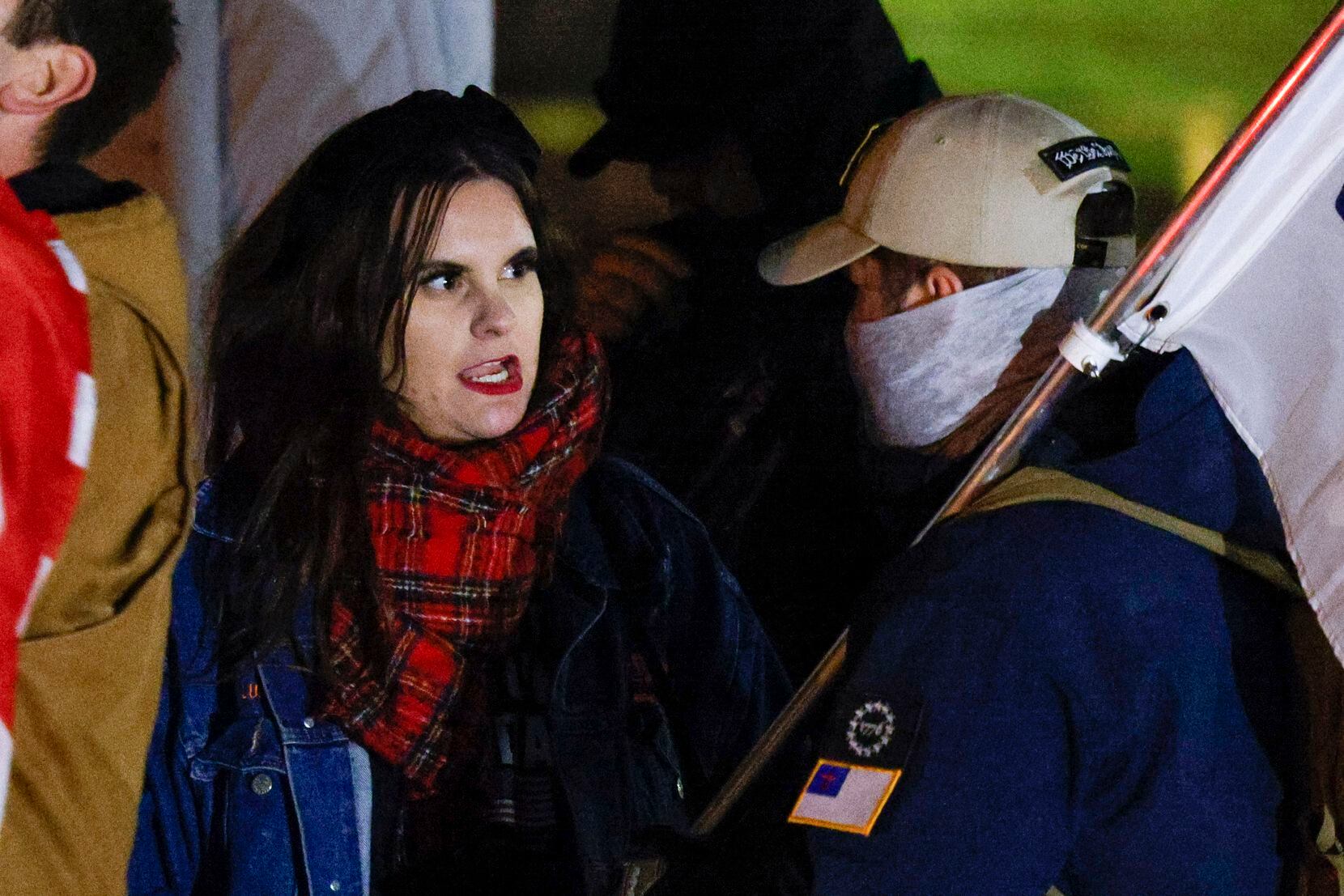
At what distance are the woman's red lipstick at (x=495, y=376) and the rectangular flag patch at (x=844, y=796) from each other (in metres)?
0.67

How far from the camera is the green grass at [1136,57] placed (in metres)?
2.26

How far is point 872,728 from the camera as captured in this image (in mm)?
1645

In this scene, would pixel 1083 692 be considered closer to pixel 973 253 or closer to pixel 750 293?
pixel 973 253

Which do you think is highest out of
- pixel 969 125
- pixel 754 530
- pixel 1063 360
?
pixel 969 125

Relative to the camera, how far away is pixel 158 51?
1.93 meters

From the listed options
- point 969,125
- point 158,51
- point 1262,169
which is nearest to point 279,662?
point 158,51

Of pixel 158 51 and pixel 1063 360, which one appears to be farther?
pixel 158 51

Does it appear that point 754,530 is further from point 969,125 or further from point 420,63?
point 420,63

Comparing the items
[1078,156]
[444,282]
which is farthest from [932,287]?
[444,282]

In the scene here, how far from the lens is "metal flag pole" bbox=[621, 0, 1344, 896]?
62.0 inches

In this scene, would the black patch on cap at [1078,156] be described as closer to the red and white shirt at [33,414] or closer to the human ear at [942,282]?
the human ear at [942,282]

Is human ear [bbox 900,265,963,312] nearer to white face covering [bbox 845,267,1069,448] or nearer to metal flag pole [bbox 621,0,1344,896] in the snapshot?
white face covering [bbox 845,267,1069,448]

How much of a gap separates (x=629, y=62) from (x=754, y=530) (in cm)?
76

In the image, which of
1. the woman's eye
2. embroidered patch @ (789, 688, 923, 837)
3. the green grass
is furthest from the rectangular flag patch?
the green grass
